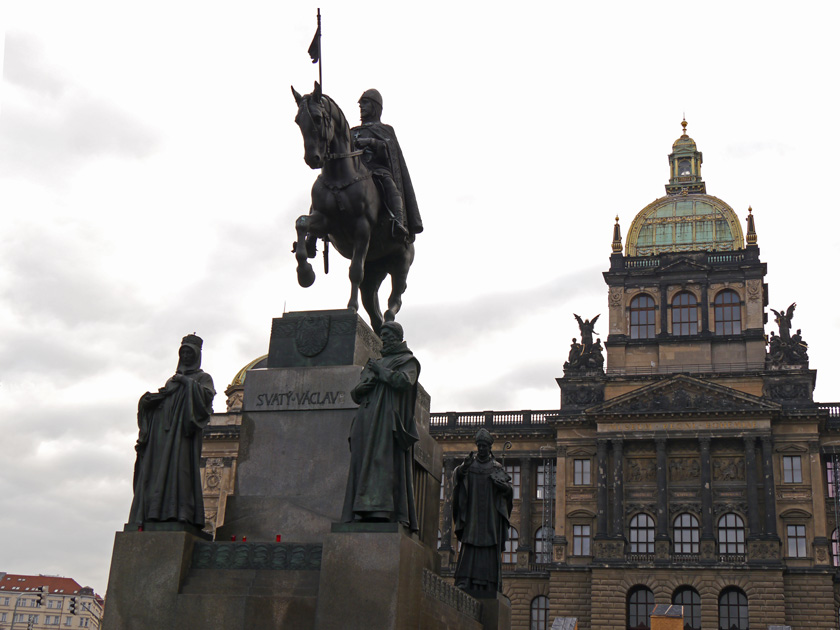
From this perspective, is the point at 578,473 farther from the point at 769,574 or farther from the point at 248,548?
the point at 248,548

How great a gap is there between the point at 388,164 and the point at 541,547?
5222 cm

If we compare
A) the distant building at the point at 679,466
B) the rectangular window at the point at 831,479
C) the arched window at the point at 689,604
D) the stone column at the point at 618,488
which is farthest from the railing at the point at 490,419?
the rectangular window at the point at 831,479

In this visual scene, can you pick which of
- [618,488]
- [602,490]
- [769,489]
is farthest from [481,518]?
[602,490]

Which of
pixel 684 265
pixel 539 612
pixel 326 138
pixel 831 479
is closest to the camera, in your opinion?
pixel 326 138

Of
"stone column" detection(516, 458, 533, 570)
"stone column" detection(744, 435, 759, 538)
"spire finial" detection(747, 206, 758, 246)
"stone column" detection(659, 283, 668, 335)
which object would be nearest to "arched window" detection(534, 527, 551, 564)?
"stone column" detection(516, 458, 533, 570)

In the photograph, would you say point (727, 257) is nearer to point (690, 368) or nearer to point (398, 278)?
point (690, 368)

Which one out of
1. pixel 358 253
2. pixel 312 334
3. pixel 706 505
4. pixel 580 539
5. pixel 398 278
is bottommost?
pixel 312 334

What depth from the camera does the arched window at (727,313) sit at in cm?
6462

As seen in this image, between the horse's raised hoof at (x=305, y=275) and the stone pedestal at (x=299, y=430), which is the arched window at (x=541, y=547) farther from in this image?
the horse's raised hoof at (x=305, y=275)

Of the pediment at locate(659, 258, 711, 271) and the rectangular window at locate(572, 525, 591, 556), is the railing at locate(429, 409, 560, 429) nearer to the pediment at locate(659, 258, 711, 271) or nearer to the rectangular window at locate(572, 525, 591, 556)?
the rectangular window at locate(572, 525, 591, 556)

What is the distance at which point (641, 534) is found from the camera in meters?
59.0

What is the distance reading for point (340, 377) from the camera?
432 inches

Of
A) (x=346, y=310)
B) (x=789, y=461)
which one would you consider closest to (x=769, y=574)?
(x=789, y=461)

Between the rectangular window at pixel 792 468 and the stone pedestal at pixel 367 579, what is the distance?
174ft
